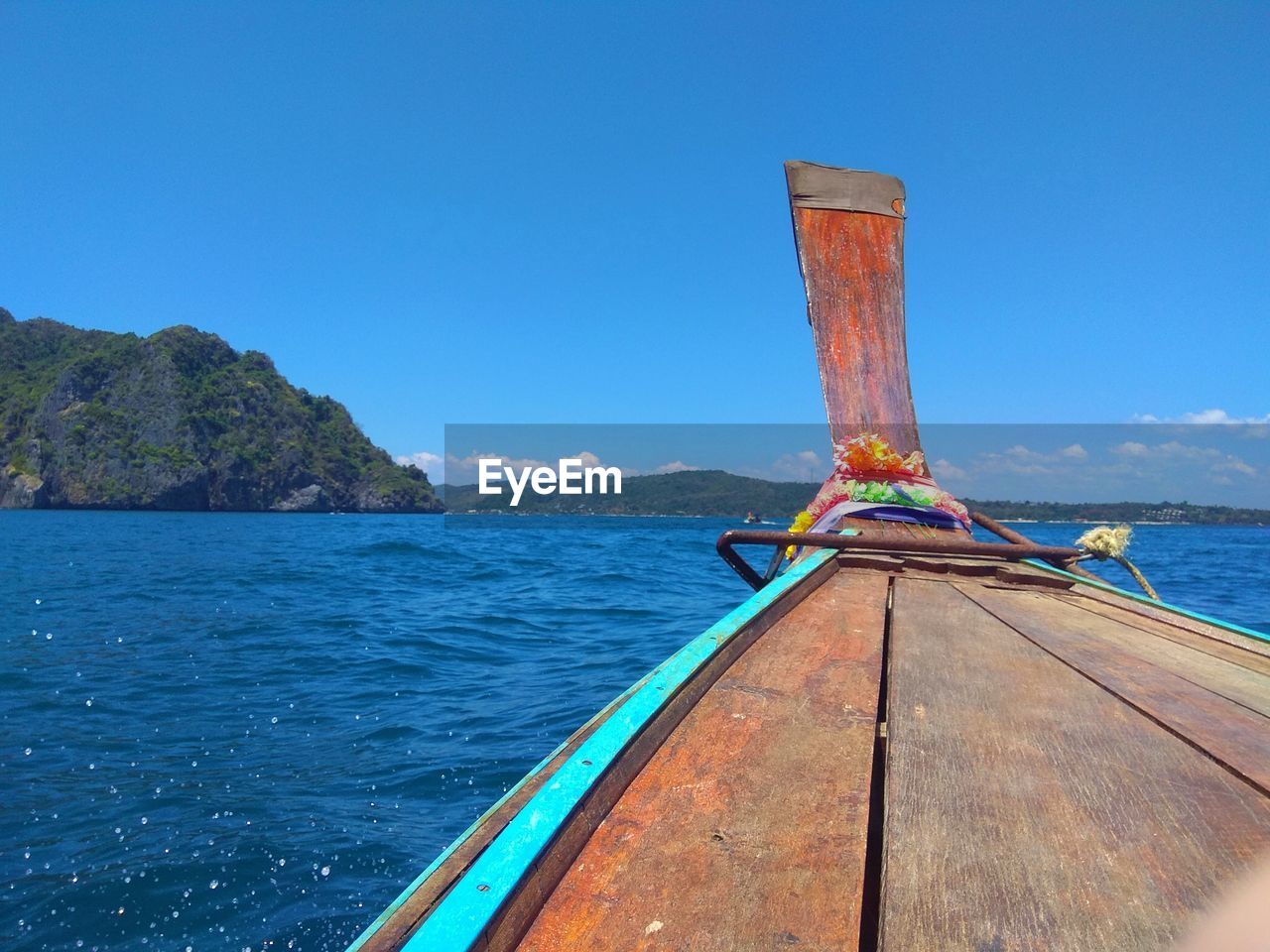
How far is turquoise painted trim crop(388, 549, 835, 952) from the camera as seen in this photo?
69 cm

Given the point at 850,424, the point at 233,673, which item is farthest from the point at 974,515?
the point at 233,673

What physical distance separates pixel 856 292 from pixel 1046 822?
13.9 ft

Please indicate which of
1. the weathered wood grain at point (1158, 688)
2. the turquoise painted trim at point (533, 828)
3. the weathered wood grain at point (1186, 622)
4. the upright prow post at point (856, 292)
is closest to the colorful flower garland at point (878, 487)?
the upright prow post at point (856, 292)

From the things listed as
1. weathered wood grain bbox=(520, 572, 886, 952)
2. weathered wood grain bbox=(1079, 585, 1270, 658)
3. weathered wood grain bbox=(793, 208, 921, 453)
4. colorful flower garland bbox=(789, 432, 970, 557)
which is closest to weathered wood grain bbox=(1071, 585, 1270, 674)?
weathered wood grain bbox=(1079, 585, 1270, 658)

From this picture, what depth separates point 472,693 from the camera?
4.68 meters

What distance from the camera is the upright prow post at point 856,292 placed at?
4.32m

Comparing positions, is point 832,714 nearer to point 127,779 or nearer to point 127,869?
point 127,869

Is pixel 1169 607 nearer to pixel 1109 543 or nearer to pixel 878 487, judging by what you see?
pixel 1109 543

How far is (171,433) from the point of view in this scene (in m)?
69.2

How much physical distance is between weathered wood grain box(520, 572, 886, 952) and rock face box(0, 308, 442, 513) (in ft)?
252

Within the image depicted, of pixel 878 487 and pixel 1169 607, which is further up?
pixel 878 487

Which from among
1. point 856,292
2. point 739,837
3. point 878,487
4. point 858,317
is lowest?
point 739,837

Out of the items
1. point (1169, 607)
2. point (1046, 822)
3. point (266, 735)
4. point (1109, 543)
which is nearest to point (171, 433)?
point (266, 735)

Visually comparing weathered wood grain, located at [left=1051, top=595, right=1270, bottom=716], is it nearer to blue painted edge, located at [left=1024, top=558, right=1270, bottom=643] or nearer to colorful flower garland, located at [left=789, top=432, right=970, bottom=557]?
blue painted edge, located at [left=1024, top=558, right=1270, bottom=643]
